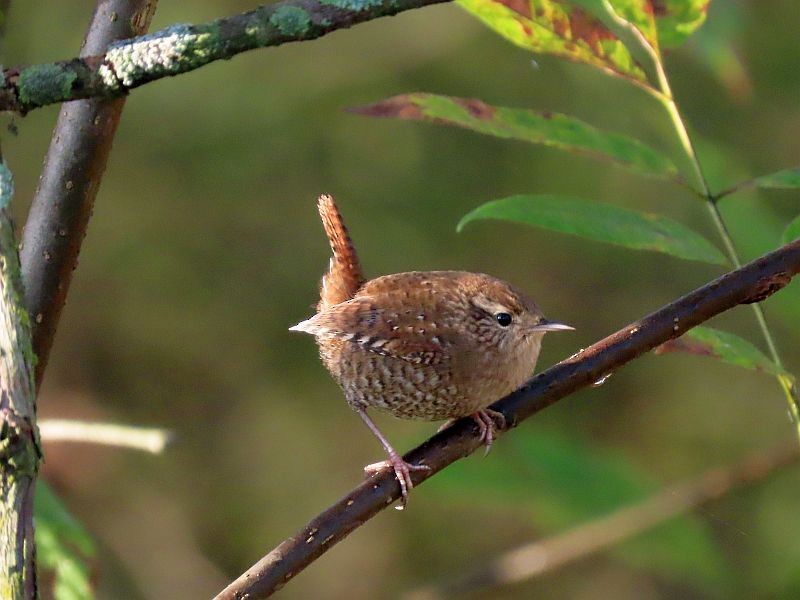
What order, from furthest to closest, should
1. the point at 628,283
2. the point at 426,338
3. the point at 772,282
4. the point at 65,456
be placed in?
1. the point at 628,283
2. the point at 65,456
3. the point at 426,338
4. the point at 772,282

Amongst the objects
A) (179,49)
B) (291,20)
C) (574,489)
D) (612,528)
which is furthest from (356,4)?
(612,528)

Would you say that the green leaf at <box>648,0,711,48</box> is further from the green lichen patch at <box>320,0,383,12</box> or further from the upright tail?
the upright tail

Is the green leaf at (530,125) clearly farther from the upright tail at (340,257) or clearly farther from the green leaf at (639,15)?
the upright tail at (340,257)

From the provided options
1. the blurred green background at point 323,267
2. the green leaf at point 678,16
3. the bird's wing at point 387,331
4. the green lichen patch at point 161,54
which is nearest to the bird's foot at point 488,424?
the bird's wing at point 387,331

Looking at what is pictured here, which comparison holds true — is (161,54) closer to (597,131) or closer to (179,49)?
(179,49)

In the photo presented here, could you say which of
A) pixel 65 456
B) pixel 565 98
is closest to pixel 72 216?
pixel 65 456

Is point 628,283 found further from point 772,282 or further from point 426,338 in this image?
point 772,282

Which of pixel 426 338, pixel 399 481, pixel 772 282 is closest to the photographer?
pixel 772 282

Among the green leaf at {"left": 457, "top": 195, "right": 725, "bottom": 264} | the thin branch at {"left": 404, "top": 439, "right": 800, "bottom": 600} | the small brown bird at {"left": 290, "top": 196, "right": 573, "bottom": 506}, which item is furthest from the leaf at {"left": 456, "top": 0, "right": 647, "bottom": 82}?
the thin branch at {"left": 404, "top": 439, "right": 800, "bottom": 600}
